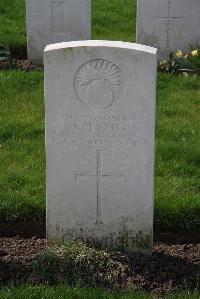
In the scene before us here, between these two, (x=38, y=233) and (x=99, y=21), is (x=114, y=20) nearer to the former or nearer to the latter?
(x=99, y=21)

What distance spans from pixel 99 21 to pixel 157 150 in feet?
16.5

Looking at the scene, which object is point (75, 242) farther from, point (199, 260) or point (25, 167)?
point (25, 167)

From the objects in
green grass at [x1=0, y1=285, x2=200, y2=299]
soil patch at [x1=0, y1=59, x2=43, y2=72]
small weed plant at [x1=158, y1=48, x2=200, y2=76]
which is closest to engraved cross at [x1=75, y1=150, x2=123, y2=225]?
green grass at [x1=0, y1=285, x2=200, y2=299]

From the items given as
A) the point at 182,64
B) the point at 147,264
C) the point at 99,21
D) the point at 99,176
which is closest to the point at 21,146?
the point at 99,176

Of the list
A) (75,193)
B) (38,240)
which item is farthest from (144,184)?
(38,240)

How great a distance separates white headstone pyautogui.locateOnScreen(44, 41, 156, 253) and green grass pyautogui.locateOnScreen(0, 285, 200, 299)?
621mm

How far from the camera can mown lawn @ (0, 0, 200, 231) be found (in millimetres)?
4973

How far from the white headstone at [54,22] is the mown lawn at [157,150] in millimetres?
1026

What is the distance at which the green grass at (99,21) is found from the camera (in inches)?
376

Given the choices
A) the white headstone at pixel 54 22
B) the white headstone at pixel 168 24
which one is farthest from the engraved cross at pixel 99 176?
the white headstone at pixel 168 24

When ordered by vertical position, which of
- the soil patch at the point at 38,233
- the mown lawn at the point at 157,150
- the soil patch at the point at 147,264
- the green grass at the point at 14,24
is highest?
the green grass at the point at 14,24

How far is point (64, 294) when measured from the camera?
→ 3850 millimetres

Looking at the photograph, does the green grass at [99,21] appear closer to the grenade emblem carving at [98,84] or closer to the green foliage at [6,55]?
the green foliage at [6,55]

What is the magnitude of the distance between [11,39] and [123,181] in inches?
215
